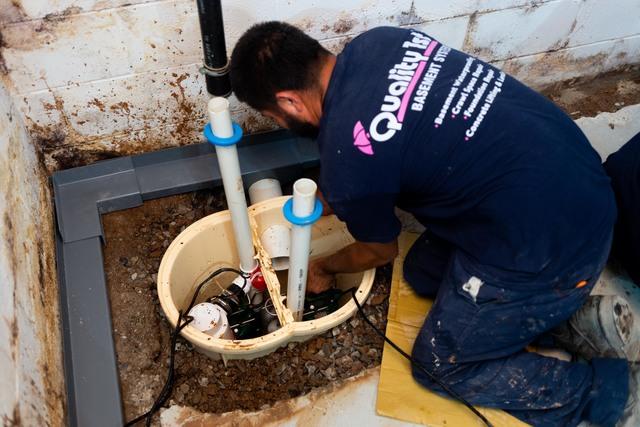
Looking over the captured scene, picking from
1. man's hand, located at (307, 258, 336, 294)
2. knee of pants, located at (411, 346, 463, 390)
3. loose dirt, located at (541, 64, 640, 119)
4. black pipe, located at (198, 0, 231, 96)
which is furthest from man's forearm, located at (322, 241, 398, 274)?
loose dirt, located at (541, 64, 640, 119)

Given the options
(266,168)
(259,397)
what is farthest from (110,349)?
(266,168)

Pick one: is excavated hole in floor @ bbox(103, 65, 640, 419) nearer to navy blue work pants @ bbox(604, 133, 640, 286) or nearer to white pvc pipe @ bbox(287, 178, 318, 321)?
white pvc pipe @ bbox(287, 178, 318, 321)

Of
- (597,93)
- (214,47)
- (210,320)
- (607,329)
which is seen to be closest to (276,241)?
(210,320)

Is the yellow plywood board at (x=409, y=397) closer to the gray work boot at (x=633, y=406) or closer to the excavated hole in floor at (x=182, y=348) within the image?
the excavated hole in floor at (x=182, y=348)

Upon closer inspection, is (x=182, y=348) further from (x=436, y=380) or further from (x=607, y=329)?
(x=607, y=329)

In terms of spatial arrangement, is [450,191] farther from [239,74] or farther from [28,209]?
[28,209]

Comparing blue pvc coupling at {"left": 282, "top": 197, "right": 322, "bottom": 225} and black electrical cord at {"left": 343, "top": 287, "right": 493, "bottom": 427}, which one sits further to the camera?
black electrical cord at {"left": 343, "top": 287, "right": 493, "bottom": 427}

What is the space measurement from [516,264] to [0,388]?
1.15m

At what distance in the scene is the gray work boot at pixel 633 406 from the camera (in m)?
1.54

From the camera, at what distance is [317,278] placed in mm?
1788

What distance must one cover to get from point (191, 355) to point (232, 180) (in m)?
0.57

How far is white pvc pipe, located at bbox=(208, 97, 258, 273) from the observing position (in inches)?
50.0

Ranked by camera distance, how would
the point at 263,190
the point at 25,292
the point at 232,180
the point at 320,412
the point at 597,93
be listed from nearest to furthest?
the point at 25,292 < the point at 232,180 < the point at 320,412 < the point at 263,190 < the point at 597,93

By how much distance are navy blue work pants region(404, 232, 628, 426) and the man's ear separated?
0.59m
